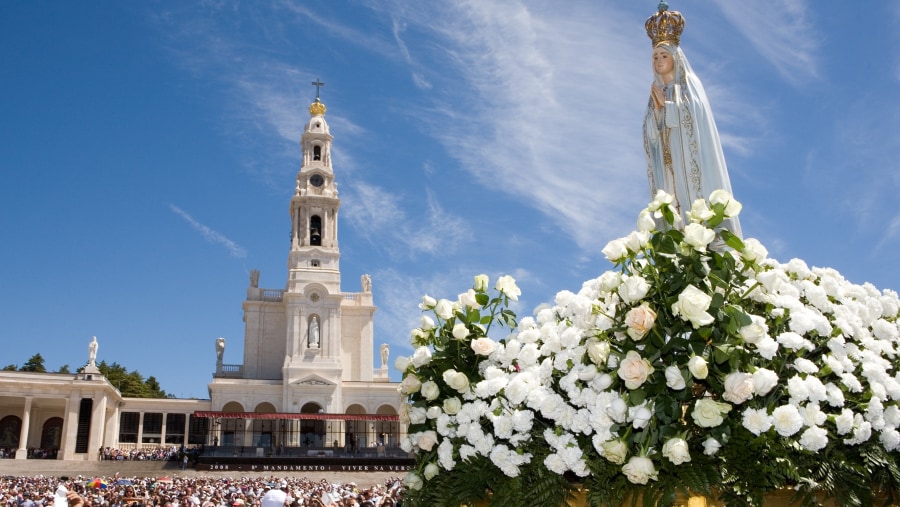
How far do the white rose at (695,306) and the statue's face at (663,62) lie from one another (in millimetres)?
6322

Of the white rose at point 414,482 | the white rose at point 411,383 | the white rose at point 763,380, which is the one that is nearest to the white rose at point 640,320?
the white rose at point 763,380

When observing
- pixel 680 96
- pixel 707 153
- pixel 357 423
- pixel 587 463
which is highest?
pixel 357 423

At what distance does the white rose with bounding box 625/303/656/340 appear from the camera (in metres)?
4.40

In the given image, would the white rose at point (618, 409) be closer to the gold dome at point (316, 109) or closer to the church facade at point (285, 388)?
the church facade at point (285, 388)

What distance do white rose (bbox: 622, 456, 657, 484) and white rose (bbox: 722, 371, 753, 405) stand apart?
0.56 m

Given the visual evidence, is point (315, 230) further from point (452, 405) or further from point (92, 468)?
point (452, 405)

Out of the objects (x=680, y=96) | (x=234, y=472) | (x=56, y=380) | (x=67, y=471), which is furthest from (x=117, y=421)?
(x=680, y=96)

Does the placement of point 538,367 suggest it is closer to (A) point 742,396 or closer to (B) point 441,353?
(B) point 441,353

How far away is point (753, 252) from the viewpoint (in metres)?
5.05

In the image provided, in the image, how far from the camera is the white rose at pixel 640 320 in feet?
14.4

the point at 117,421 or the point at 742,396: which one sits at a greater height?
the point at 117,421

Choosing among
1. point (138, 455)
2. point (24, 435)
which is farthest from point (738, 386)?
point (24, 435)

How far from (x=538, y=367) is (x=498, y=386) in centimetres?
29

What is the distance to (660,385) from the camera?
15.0 ft
